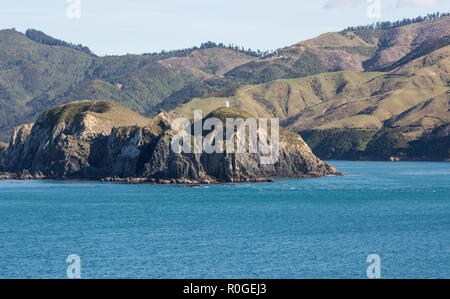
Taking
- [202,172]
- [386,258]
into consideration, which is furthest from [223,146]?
[386,258]

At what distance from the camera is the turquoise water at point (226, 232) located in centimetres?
7850

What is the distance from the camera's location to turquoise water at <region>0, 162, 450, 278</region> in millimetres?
78500

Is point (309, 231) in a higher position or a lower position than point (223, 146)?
lower

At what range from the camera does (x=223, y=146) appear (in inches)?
7741

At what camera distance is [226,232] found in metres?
105

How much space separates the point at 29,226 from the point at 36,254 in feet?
90.5

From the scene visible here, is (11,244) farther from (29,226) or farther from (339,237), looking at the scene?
(339,237)

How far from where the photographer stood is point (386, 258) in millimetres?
83500
